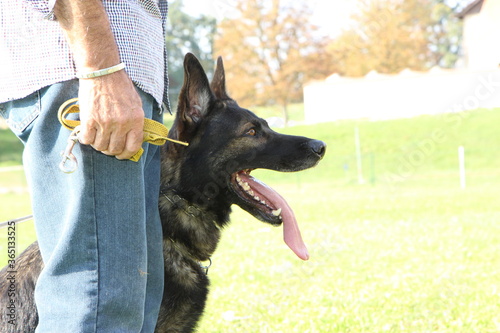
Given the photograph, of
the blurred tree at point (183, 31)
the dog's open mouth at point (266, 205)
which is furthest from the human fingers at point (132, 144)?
the blurred tree at point (183, 31)

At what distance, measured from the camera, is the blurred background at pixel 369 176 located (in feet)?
14.0

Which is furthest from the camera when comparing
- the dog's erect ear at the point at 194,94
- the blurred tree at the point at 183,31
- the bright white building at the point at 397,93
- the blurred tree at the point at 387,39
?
the blurred tree at the point at 183,31

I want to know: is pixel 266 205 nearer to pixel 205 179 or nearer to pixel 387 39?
pixel 205 179

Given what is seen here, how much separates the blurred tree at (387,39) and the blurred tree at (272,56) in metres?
1.87

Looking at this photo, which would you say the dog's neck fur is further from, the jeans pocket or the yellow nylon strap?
the jeans pocket

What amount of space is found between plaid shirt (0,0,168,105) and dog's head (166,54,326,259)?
1.96 feet

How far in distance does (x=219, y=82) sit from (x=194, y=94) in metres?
0.43

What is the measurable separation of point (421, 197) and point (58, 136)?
13643 millimetres

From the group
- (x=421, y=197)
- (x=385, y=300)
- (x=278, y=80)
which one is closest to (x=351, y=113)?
(x=278, y=80)

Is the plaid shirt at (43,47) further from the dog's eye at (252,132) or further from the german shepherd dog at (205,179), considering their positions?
the dog's eye at (252,132)

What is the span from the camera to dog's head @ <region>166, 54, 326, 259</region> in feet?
7.68

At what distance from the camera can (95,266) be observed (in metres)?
1.42

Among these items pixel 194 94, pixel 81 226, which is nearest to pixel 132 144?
pixel 81 226

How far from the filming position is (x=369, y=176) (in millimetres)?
20828
